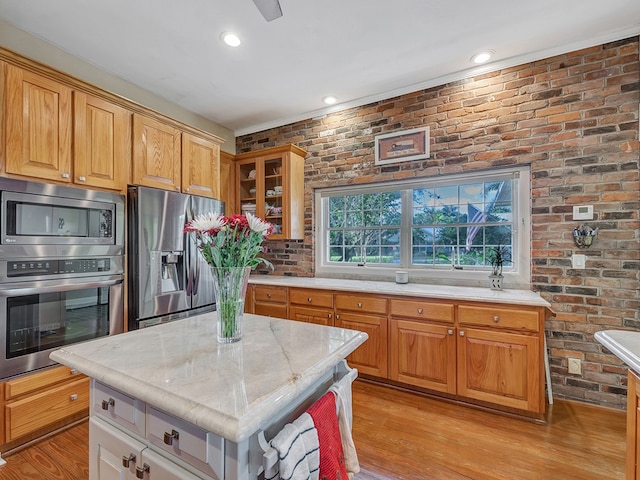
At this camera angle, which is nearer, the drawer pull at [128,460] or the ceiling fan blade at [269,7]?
the drawer pull at [128,460]

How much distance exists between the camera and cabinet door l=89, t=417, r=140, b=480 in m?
0.96

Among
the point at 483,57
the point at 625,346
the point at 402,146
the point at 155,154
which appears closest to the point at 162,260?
the point at 155,154

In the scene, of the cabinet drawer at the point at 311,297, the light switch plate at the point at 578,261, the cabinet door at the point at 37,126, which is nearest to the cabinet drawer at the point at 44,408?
the cabinet door at the point at 37,126

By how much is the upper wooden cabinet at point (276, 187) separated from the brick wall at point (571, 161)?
152 centimetres

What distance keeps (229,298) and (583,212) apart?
271cm

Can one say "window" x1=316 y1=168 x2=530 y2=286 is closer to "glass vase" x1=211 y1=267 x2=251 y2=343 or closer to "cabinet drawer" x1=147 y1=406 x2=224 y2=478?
"glass vase" x1=211 y1=267 x2=251 y2=343

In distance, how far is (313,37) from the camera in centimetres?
231

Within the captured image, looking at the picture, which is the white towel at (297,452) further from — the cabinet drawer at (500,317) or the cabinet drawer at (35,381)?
the cabinet drawer at (35,381)

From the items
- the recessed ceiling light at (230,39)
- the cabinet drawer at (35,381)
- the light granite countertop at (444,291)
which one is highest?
Result: the recessed ceiling light at (230,39)

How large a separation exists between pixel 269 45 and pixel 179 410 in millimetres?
2561

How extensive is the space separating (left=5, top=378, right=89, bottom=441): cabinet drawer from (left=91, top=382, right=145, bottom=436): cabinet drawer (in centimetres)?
128

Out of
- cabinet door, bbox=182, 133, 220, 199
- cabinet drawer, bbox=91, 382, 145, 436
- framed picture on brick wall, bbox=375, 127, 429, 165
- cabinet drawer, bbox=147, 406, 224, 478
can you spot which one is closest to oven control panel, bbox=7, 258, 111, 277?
cabinet door, bbox=182, 133, 220, 199

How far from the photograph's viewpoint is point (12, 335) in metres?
1.80

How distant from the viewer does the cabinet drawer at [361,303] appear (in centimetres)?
268
